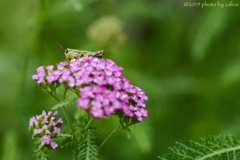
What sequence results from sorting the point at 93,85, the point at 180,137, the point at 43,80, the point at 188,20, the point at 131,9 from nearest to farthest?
the point at 93,85 → the point at 43,80 → the point at 180,137 → the point at 131,9 → the point at 188,20

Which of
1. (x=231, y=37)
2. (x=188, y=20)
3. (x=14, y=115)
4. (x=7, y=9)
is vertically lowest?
(x=14, y=115)

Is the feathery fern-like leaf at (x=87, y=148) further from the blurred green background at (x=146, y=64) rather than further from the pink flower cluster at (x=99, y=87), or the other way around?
the blurred green background at (x=146, y=64)

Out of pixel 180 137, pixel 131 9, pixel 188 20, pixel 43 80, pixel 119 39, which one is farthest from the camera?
pixel 188 20

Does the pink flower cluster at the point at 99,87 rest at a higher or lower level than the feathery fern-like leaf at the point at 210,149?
higher

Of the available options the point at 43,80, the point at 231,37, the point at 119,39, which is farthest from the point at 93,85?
the point at 231,37

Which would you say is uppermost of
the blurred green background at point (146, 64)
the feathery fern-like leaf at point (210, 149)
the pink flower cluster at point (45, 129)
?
the blurred green background at point (146, 64)

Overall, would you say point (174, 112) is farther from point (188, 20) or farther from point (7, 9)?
point (7, 9)

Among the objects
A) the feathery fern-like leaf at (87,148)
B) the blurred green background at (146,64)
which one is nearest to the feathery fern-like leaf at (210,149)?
the feathery fern-like leaf at (87,148)
